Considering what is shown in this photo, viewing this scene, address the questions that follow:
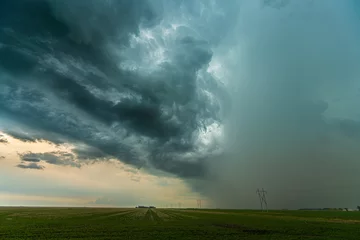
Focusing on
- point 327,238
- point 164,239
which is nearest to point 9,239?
point 164,239

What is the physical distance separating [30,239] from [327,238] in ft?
167

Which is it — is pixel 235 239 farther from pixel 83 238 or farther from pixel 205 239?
pixel 83 238

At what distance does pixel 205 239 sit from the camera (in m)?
40.4

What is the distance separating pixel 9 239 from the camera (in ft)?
128

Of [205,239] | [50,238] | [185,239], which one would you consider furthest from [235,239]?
[50,238]

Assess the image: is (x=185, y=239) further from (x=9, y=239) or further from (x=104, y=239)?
(x=9, y=239)

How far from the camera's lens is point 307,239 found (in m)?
41.5

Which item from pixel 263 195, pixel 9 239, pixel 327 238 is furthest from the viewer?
pixel 263 195

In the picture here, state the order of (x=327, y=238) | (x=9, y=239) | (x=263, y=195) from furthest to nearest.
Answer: (x=263, y=195), (x=327, y=238), (x=9, y=239)

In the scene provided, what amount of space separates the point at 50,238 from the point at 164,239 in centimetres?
1913

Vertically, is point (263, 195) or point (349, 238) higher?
point (263, 195)

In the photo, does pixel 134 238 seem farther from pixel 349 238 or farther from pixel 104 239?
pixel 349 238

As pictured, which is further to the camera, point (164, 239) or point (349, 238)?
point (349, 238)

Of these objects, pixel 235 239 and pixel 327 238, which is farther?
pixel 327 238
